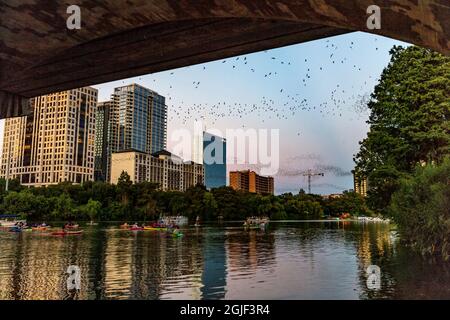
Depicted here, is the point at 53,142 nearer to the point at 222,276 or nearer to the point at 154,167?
the point at 154,167

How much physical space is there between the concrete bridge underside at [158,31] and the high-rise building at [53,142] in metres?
172

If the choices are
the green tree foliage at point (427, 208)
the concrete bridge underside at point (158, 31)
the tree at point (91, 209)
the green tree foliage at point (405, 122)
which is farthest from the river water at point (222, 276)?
the tree at point (91, 209)

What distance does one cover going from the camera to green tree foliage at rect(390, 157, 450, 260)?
25016 millimetres

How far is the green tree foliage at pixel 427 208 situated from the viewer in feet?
82.1

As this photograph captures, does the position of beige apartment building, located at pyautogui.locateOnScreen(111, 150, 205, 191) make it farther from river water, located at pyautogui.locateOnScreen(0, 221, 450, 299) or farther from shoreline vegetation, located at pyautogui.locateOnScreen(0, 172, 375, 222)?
river water, located at pyautogui.locateOnScreen(0, 221, 450, 299)

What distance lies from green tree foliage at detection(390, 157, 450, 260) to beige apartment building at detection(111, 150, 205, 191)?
146 m

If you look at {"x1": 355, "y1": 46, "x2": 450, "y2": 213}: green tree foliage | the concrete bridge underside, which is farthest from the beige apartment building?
the concrete bridge underside

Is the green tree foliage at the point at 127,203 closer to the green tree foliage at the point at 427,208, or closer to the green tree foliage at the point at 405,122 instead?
the green tree foliage at the point at 405,122

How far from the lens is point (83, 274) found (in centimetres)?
2586

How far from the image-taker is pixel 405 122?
3506 centimetres

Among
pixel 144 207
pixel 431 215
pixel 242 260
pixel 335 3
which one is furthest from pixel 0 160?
pixel 335 3

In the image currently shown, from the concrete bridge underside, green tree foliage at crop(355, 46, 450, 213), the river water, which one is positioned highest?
green tree foliage at crop(355, 46, 450, 213)

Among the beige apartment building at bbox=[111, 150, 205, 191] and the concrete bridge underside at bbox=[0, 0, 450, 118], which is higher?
the beige apartment building at bbox=[111, 150, 205, 191]

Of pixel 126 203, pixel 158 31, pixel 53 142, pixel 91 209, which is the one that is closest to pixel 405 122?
pixel 158 31
